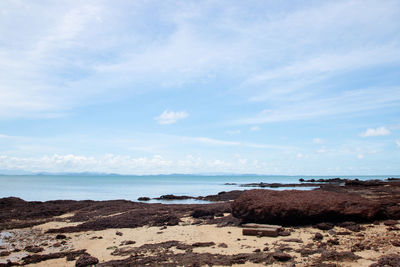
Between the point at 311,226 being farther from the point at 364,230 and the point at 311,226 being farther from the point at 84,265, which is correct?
the point at 84,265

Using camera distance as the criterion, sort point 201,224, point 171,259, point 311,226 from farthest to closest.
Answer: point 201,224
point 311,226
point 171,259

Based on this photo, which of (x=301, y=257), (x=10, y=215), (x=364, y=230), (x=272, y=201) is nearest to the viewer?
(x=301, y=257)

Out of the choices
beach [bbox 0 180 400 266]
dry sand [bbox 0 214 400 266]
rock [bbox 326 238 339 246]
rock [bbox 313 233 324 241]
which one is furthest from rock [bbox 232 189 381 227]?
rock [bbox 326 238 339 246]

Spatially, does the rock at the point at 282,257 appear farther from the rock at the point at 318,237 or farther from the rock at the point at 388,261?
the rock at the point at 318,237

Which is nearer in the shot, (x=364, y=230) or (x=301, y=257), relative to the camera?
(x=301, y=257)

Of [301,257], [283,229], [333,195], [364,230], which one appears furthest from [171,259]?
[333,195]

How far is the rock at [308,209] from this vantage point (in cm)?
1171

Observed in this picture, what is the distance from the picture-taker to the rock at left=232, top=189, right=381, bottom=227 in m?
11.7

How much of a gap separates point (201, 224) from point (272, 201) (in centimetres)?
383

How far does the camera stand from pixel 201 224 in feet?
47.1

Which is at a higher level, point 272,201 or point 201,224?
point 272,201

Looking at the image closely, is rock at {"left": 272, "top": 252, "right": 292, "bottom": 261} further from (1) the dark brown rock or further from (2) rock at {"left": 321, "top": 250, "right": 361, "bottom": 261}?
(1) the dark brown rock

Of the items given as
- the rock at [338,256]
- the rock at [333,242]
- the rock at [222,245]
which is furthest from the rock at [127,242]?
the rock at [333,242]

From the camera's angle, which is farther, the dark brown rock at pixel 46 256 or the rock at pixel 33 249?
the rock at pixel 33 249
